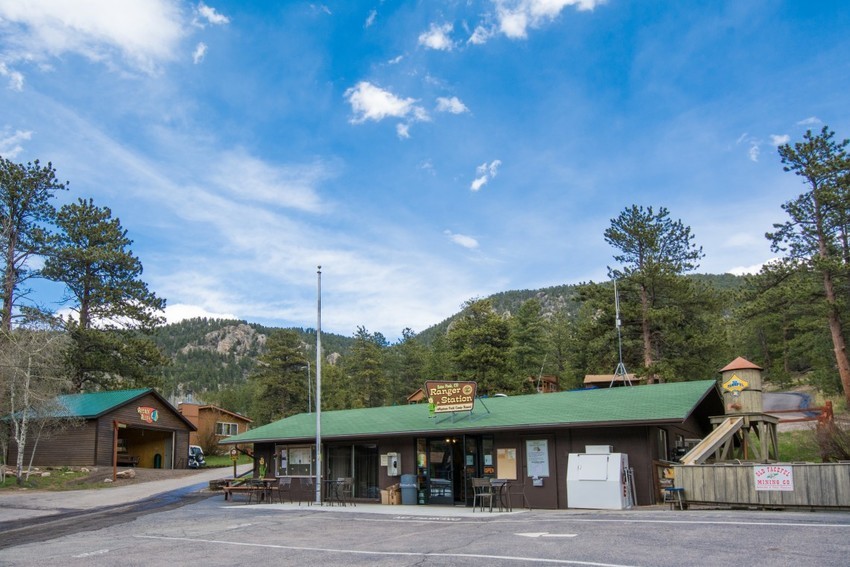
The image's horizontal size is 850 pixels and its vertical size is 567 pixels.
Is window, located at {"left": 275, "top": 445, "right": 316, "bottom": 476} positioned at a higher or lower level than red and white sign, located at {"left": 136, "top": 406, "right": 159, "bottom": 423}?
lower

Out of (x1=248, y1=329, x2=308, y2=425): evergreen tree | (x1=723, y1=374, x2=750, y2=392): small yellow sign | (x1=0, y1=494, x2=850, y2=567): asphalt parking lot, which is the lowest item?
(x1=0, y1=494, x2=850, y2=567): asphalt parking lot

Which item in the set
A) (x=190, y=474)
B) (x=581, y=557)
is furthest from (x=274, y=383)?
(x=581, y=557)

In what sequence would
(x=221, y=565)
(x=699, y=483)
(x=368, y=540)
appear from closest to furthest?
(x=221, y=565), (x=368, y=540), (x=699, y=483)

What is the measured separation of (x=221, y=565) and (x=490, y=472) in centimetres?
1225

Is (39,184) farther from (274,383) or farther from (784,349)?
(784,349)

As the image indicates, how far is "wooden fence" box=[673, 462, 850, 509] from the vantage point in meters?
14.4

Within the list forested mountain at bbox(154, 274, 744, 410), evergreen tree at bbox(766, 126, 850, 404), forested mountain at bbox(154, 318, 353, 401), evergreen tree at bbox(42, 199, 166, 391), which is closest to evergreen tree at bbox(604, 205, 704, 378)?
evergreen tree at bbox(766, 126, 850, 404)

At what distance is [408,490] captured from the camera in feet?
73.4

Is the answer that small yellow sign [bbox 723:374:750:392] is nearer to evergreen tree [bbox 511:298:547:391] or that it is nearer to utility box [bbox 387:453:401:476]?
utility box [bbox 387:453:401:476]

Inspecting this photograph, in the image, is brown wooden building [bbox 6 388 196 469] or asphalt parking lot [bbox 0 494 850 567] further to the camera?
brown wooden building [bbox 6 388 196 469]

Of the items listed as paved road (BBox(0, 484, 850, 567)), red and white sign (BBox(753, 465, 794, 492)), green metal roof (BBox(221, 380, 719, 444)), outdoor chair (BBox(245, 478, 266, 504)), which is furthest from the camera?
outdoor chair (BBox(245, 478, 266, 504))

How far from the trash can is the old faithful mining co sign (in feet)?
7.82

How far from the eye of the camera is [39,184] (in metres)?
43.1

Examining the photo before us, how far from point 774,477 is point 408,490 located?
11310 mm
